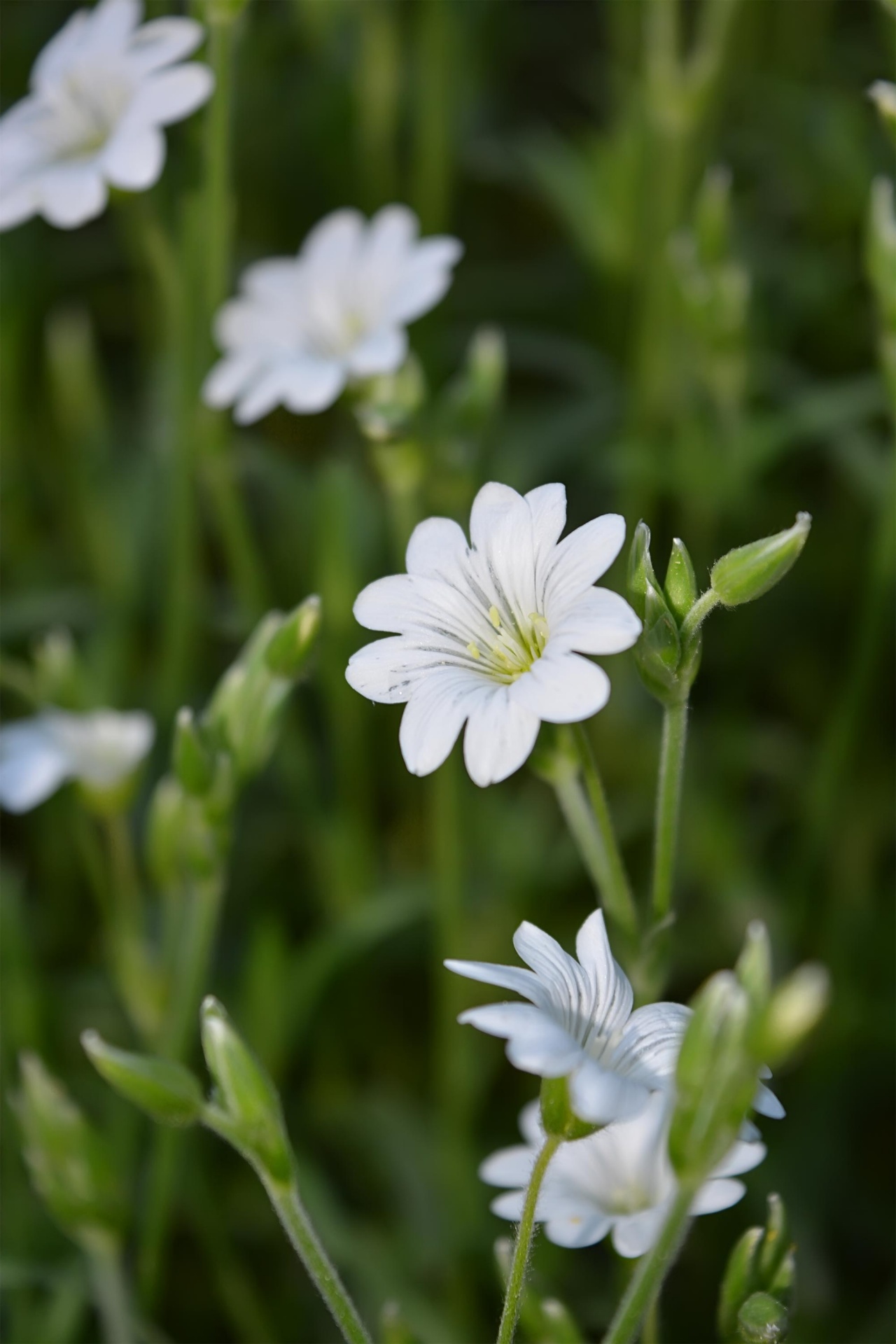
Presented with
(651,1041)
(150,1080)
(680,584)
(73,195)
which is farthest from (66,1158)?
(73,195)

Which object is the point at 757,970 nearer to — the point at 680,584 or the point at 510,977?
the point at 510,977

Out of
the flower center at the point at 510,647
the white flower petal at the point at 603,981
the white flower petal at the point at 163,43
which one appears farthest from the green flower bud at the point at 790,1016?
the white flower petal at the point at 163,43

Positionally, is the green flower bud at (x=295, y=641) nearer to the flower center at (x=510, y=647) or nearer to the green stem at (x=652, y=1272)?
the flower center at (x=510, y=647)

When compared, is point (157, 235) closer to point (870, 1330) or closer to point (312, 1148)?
point (312, 1148)

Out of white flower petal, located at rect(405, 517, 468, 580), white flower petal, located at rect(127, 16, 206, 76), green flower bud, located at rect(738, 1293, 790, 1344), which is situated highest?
white flower petal, located at rect(127, 16, 206, 76)

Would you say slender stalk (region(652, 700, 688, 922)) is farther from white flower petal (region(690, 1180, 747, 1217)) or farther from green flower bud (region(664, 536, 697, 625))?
white flower petal (region(690, 1180, 747, 1217))

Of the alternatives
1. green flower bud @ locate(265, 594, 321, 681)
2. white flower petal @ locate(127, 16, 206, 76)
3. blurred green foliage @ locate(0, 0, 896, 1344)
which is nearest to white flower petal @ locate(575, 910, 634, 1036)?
green flower bud @ locate(265, 594, 321, 681)
